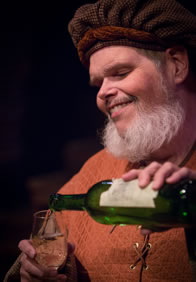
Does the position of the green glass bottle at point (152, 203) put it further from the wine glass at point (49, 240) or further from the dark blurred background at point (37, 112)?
the dark blurred background at point (37, 112)

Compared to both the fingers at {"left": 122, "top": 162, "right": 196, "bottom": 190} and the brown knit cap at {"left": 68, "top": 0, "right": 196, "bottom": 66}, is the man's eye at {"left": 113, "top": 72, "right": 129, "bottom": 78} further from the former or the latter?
the fingers at {"left": 122, "top": 162, "right": 196, "bottom": 190}

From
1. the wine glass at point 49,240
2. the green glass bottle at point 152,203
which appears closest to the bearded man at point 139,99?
the wine glass at point 49,240

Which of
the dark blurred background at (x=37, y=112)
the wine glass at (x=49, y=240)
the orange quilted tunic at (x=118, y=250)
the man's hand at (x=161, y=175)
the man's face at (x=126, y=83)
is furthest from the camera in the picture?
the dark blurred background at (x=37, y=112)

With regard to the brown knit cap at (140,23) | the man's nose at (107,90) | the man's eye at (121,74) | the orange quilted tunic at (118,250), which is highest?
the brown knit cap at (140,23)

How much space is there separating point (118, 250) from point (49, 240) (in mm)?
379

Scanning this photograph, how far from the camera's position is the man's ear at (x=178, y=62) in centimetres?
125

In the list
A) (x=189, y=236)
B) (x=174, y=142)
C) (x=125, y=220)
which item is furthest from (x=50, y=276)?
(x=174, y=142)

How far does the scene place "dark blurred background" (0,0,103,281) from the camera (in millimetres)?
1981

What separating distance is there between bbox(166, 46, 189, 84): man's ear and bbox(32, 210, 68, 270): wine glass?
0.76 m

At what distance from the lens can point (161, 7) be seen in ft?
3.80

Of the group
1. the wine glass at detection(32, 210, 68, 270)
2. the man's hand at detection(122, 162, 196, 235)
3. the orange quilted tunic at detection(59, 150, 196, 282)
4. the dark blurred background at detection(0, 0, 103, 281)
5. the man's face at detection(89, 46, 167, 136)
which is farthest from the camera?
the dark blurred background at detection(0, 0, 103, 281)

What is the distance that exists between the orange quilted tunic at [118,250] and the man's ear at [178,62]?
13.7 inches

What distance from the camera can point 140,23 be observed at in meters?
1.18

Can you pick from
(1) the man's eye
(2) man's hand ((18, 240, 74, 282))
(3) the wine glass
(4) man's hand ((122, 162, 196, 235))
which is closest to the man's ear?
(1) the man's eye
